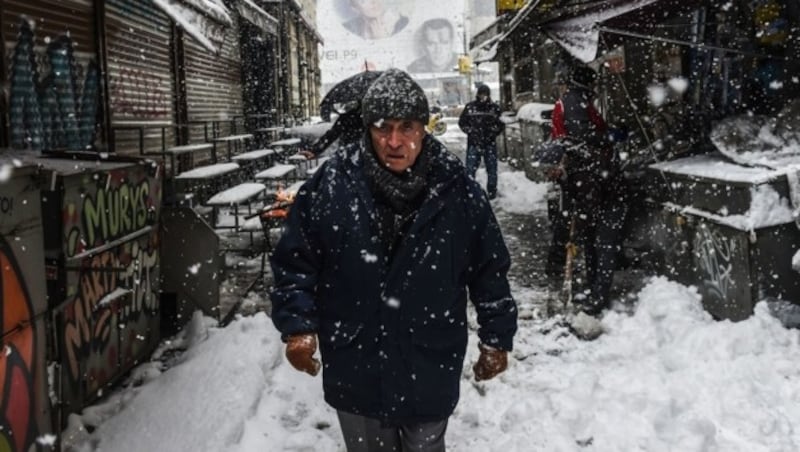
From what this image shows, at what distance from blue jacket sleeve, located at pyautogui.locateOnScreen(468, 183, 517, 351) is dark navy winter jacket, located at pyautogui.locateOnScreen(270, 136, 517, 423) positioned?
0.01 metres

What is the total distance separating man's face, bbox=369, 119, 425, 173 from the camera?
2607mm

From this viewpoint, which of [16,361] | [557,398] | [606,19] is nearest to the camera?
[16,361]

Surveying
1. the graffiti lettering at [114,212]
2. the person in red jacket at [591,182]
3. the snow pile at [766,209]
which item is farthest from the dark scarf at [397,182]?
the person in red jacket at [591,182]

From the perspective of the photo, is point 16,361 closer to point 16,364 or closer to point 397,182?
point 16,364

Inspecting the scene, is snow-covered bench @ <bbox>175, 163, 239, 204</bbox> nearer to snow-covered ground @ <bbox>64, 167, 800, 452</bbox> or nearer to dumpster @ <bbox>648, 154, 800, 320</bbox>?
snow-covered ground @ <bbox>64, 167, 800, 452</bbox>

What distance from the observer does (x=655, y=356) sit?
201 inches

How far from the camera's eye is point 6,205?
123 inches

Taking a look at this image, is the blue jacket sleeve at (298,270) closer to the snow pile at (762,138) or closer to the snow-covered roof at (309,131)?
the snow pile at (762,138)

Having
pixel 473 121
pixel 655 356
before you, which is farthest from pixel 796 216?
pixel 473 121

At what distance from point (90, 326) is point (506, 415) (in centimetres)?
274

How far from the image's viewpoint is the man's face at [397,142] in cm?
261

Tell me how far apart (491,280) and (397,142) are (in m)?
0.71

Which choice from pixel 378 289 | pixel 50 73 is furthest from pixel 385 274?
pixel 50 73

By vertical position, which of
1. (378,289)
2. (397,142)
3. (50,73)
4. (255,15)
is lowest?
(378,289)
